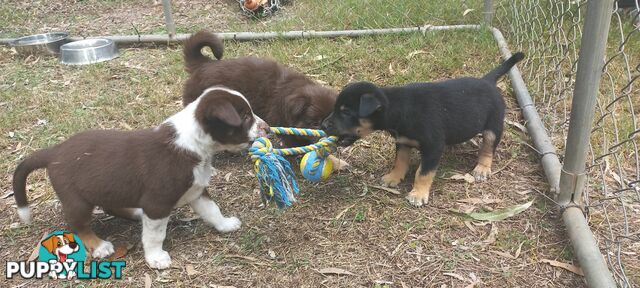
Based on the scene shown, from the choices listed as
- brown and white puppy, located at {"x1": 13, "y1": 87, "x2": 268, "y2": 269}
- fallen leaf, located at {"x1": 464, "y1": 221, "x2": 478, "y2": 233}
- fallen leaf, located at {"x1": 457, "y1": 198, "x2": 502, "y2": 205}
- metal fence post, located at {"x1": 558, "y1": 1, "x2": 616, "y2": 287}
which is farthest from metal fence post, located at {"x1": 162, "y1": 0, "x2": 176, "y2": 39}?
metal fence post, located at {"x1": 558, "y1": 1, "x2": 616, "y2": 287}

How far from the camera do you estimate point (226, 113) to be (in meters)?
2.96

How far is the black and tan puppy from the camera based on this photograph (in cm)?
365

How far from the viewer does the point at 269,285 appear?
3.13 m

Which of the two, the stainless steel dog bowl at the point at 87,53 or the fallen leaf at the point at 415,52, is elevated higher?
the fallen leaf at the point at 415,52

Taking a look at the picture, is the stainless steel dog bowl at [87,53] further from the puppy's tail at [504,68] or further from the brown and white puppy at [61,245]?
the puppy's tail at [504,68]

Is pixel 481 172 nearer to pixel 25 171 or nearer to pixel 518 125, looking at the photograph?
pixel 518 125

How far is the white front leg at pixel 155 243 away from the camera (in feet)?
10.5

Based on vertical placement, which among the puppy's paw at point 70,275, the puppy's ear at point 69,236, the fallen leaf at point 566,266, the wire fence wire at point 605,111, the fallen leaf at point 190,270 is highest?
→ the wire fence wire at point 605,111

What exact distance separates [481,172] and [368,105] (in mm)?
1164

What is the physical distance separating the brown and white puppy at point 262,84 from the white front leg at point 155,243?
1.35 meters

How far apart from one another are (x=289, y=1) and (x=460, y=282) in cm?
636

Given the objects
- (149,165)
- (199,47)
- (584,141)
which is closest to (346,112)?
(149,165)

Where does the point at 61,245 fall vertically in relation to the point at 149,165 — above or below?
below

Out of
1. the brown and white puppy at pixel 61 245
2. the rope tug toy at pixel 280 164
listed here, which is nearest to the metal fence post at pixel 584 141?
the rope tug toy at pixel 280 164
